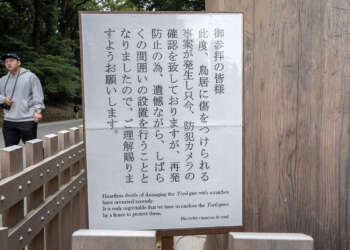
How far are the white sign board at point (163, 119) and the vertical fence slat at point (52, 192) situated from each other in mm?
742

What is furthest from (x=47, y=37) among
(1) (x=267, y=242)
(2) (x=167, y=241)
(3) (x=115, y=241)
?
(1) (x=267, y=242)

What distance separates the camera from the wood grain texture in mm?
2236

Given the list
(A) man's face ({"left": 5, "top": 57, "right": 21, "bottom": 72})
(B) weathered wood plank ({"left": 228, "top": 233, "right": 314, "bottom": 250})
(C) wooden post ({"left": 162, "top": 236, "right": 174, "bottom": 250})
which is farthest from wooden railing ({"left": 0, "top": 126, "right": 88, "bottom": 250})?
(A) man's face ({"left": 5, "top": 57, "right": 21, "bottom": 72})

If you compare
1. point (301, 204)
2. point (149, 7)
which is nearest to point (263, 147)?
point (301, 204)

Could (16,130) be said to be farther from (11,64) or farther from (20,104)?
(11,64)

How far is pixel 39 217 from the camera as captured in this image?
238 centimetres

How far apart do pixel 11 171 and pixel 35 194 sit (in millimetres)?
401

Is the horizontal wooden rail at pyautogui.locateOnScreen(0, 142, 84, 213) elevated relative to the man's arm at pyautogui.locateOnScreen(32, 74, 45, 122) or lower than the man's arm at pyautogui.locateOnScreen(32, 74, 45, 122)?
lower

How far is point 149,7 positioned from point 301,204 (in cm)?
2065

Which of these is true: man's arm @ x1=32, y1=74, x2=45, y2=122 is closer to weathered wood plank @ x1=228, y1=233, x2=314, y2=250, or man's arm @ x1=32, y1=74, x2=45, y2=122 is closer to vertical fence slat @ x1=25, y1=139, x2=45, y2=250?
vertical fence slat @ x1=25, y1=139, x2=45, y2=250

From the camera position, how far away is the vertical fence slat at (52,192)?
2.66m

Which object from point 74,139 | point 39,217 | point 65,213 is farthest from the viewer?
point 74,139

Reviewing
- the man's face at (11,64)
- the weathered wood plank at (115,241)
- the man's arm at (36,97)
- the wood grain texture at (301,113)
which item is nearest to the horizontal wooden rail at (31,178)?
the weathered wood plank at (115,241)

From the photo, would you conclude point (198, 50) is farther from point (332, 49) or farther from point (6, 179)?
point (6, 179)
